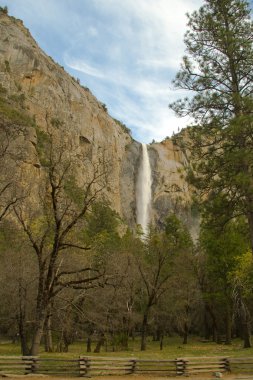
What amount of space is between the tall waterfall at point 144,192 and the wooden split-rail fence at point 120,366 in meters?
69.1

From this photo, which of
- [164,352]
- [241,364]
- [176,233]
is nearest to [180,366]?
[241,364]

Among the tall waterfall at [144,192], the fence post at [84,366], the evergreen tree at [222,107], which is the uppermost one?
the tall waterfall at [144,192]

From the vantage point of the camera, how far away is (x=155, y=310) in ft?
122

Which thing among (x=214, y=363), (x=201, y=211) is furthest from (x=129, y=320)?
(x=201, y=211)

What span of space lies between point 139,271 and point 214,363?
17070 millimetres

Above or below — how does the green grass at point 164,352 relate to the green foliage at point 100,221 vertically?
below

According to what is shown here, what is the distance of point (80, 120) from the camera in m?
90.9

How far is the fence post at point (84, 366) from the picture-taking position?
15352 mm

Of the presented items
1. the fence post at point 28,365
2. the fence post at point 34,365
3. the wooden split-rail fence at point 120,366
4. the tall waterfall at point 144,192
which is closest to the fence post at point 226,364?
the wooden split-rail fence at point 120,366

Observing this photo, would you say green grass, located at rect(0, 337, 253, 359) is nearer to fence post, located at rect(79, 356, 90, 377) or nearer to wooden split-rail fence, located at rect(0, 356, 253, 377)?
wooden split-rail fence, located at rect(0, 356, 253, 377)

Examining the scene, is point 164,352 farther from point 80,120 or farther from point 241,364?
point 80,120

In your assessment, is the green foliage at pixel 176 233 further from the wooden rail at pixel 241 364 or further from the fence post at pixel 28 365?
the fence post at pixel 28 365

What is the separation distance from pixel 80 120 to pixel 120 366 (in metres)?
78.5

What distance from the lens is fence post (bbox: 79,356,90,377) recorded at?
1535 centimetres
